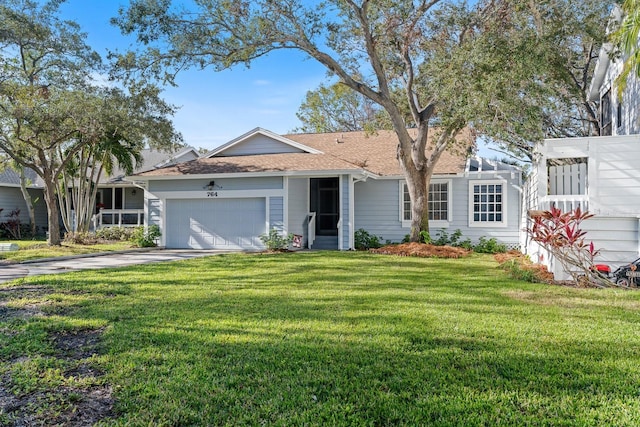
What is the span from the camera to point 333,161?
581 inches

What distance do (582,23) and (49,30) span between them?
15639mm

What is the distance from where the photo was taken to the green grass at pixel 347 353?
2.78 m

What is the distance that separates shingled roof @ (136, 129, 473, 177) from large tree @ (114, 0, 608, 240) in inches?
77.6

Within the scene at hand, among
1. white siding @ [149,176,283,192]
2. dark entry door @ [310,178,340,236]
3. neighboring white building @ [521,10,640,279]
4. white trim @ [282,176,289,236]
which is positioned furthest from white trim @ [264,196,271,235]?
neighboring white building @ [521,10,640,279]

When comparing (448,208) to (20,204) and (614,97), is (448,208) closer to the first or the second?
(614,97)

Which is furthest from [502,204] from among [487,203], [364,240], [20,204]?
[20,204]

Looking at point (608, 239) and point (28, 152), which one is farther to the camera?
point (28, 152)

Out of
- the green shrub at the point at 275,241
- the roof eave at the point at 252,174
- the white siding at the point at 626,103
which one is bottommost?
the green shrub at the point at 275,241

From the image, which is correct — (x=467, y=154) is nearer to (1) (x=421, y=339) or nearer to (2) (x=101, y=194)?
(1) (x=421, y=339)

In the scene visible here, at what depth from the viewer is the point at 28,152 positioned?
1582 centimetres

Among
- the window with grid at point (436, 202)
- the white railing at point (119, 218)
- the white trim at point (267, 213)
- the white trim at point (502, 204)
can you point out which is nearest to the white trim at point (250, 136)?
the white trim at point (267, 213)

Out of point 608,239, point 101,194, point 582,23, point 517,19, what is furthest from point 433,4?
point 101,194

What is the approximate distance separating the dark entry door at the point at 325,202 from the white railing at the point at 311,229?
0.97m

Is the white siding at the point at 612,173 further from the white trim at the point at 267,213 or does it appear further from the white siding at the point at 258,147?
the white siding at the point at 258,147
